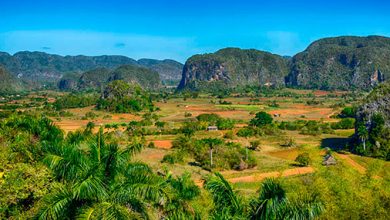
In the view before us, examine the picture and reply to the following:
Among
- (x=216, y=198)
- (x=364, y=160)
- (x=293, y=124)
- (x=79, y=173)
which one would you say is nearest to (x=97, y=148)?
(x=79, y=173)

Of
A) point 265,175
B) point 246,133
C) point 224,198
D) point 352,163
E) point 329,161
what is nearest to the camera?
point 224,198

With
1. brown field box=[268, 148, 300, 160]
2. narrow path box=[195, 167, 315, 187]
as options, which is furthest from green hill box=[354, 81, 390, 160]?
narrow path box=[195, 167, 315, 187]

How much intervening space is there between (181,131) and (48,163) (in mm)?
56395

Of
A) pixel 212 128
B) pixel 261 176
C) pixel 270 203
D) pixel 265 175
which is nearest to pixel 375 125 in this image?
pixel 265 175

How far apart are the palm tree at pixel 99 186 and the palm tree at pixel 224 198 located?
Result: 141cm

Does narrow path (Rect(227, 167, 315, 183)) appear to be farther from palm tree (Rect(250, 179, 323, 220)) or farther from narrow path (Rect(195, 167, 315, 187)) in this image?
palm tree (Rect(250, 179, 323, 220))

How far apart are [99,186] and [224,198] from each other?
139 inches

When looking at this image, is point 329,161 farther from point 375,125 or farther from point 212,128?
point 212,128

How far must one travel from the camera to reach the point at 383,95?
4928 centimetres

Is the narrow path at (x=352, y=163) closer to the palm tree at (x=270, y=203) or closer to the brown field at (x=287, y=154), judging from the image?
the brown field at (x=287, y=154)

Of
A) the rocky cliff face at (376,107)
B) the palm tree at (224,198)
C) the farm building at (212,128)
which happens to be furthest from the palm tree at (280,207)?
the farm building at (212,128)

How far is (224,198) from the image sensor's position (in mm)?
11109

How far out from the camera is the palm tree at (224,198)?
426 inches

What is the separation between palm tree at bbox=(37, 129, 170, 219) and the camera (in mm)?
10117
